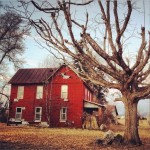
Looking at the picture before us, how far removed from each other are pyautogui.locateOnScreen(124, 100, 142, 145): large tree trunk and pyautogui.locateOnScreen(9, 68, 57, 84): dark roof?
22.7m

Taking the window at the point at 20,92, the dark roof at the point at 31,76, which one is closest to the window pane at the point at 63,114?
the dark roof at the point at 31,76

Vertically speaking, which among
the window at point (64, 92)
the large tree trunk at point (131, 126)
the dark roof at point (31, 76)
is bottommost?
the large tree trunk at point (131, 126)

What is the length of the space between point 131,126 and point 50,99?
2206cm

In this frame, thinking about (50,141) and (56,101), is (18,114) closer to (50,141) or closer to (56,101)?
(56,101)

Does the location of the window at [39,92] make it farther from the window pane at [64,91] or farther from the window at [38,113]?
the window pane at [64,91]

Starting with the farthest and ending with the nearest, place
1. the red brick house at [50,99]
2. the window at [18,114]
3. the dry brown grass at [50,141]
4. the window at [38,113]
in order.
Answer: the window at [18,114]
the window at [38,113]
the red brick house at [50,99]
the dry brown grass at [50,141]

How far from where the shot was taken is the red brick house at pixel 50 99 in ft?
110

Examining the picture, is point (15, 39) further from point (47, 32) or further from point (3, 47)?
point (47, 32)

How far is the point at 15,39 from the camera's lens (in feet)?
107

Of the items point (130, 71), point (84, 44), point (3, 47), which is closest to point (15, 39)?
point (3, 47)

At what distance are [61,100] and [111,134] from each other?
829 inches

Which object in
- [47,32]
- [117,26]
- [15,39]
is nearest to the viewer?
[117,26]

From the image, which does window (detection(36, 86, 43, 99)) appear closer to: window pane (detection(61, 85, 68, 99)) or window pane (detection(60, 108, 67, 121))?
window pane (detection(61, 85, 68, 99))

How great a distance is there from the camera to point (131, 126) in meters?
13.5
